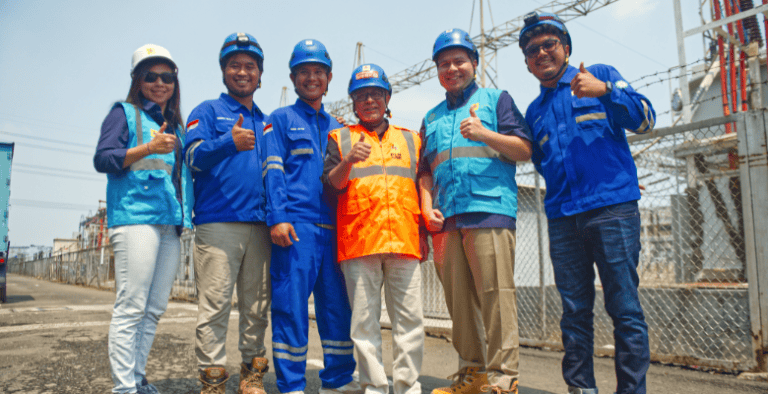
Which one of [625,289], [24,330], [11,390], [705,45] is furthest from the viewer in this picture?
[705,45]

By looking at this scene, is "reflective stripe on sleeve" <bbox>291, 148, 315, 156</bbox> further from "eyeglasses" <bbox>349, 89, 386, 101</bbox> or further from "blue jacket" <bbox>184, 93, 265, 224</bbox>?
"eyeglasses" <bbox>349, 89, 386, 101</bbox>

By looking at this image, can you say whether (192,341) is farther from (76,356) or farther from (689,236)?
(689,236)

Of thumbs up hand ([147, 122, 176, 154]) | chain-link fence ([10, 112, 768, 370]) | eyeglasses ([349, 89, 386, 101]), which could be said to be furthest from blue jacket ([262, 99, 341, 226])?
chain-link fence ([10, 112, 768, 370])

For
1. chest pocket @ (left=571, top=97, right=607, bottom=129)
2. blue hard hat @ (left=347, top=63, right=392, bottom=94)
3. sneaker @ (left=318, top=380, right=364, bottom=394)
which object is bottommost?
sneaker @ (left=318, top=380, right=364, bottom=394)

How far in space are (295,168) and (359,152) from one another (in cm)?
53

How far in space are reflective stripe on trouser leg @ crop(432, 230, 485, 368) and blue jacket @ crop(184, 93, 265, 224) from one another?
128 cm

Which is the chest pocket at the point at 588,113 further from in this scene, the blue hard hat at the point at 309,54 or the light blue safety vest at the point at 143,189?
the light blue safety vest at the point at 143,189

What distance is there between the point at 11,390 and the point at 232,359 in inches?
66.5

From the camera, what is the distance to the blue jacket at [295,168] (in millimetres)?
2803

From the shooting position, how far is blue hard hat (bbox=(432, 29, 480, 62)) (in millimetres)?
2840

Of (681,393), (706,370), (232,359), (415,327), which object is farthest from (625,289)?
(232,359)

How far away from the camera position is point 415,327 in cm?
263

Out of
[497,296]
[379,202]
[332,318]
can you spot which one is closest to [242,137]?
[379,202]

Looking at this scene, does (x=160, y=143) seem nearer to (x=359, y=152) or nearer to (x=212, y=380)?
(x=359, y=152)
